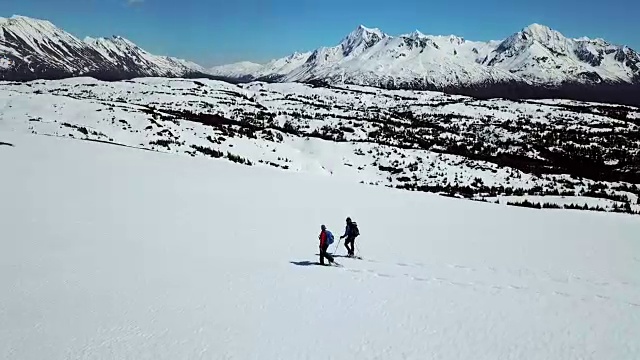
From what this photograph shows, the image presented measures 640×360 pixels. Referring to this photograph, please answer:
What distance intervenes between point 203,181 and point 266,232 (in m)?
12.8

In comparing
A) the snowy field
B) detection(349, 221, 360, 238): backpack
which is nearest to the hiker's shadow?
→ the snowy field

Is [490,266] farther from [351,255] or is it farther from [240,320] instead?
[240,320]

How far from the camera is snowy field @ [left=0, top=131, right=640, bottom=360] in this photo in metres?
8.84

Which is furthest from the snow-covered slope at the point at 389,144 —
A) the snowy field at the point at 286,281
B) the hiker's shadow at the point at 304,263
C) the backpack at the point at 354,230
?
the hiker's shadow at the point at 304,263

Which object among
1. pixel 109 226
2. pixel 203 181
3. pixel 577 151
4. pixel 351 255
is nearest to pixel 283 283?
pixel 351 255

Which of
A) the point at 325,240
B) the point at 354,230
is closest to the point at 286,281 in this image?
the point at 325,240

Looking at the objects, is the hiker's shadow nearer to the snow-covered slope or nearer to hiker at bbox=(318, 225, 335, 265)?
hiker at bbox=(318, 225, 335, 265)

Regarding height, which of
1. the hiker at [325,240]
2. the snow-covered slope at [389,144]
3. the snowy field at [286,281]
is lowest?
the snowy field at [286,281]

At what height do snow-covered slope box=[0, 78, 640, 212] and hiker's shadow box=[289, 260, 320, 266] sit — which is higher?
snow-covered slope box=[0, 78, 640, 212]

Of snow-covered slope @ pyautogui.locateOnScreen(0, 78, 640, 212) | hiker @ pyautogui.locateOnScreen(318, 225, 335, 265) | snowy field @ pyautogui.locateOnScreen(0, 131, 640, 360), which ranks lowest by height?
snowy field @ pyautogui.locateOnScreen(0, 131, 640, 360)

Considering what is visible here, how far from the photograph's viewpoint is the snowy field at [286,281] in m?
8.84

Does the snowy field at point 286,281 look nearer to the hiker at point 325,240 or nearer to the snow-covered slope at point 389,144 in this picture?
the hiker at point 325,240

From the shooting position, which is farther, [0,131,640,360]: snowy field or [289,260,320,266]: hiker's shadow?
[289,260,320,266]: hiker's shadow

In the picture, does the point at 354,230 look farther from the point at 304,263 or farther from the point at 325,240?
the point at 304,263
